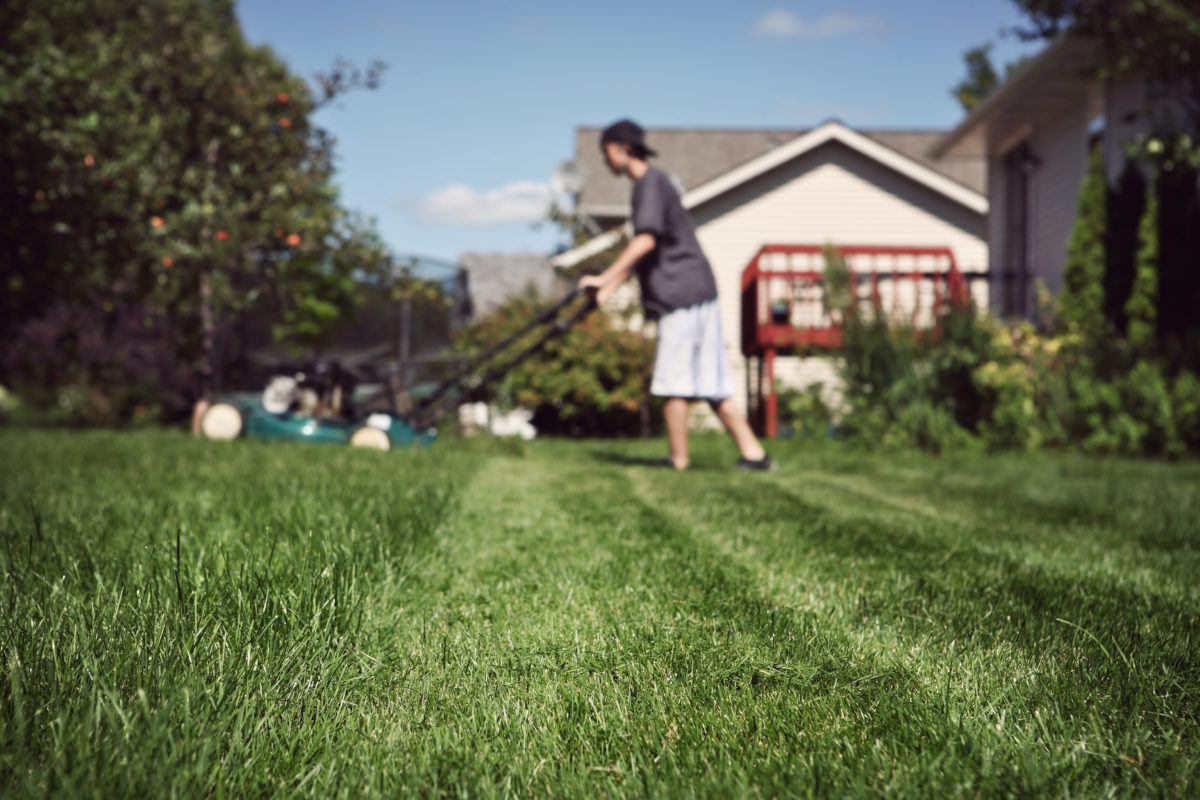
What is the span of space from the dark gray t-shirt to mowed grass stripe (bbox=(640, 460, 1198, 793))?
9.87ft

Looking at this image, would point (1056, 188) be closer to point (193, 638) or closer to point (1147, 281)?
point (1147, 281)

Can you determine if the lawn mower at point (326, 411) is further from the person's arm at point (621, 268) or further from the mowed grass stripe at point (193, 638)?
the mowed grass stripe at point (193, 638)

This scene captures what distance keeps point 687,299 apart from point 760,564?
3653 millimetres

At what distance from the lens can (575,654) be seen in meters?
1.79

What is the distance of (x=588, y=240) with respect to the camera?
1365 centimetres

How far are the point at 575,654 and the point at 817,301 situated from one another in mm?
9589

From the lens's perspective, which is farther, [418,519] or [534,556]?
[418,519]

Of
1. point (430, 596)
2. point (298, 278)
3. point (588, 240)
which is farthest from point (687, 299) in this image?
point (588, 240)

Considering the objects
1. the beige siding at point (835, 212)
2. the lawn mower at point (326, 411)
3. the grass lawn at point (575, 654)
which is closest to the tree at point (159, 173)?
the lawn mower at point (326, 411)

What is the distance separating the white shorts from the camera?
19.8 ft

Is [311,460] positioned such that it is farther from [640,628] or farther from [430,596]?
[640,628]

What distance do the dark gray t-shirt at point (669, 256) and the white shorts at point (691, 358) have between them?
0.09m

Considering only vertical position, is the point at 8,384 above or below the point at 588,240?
below

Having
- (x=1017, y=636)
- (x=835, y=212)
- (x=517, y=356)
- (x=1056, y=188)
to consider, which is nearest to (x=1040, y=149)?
(x=1056, y=188)
